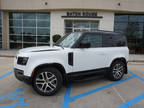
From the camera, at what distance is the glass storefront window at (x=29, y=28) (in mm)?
15266

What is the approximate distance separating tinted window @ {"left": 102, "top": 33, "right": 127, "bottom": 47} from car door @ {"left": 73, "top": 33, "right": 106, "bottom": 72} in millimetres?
235

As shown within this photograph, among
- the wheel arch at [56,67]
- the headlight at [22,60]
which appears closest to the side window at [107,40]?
the wheel arch at [56,67]

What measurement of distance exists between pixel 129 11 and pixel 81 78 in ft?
43.7

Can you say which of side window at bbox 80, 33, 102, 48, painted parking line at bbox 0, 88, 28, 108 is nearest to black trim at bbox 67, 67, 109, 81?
side window at bbox 80, 33, 102, 48

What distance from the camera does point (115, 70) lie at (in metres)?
4.74

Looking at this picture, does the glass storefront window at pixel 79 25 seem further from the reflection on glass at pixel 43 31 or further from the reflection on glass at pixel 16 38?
the reflection on glass at pixel 16 38

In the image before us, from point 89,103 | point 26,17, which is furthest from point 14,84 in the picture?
point 26,17

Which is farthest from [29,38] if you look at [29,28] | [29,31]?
[29,28]

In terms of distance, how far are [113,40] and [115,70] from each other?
3.97 ft

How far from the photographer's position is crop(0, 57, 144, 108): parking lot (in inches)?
121

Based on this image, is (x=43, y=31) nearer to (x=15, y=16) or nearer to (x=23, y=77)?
(x=15, y=16)

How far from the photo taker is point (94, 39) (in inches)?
167

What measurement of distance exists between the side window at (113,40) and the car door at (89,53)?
0.80 ft

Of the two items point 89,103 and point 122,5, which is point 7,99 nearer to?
point 89,103
